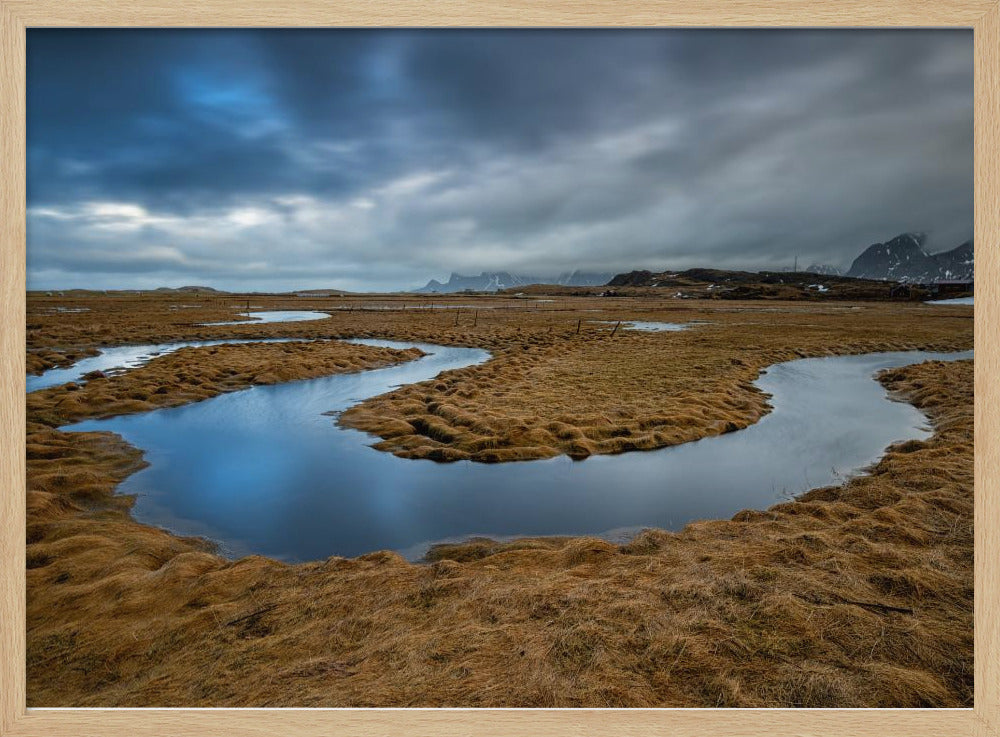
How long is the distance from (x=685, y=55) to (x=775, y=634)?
491 centimetres

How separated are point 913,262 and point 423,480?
765cm

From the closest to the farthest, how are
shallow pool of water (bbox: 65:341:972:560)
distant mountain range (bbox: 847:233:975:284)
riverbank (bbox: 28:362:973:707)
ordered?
riverbank (bbox: 28:362:973:707), distant mountain range (bbox: 847:233:975:284), shallow pool of water (bbox: 65:341:972:560)

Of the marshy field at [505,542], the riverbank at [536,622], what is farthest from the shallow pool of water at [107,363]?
the riverbank at [536,622]

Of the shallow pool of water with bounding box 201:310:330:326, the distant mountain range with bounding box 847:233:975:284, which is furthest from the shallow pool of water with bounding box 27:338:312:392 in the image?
the distant mountain range with bounding box 847:233:975:284

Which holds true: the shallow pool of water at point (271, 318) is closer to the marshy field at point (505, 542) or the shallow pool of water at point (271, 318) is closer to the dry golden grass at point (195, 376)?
the dry golden grass at point (195, 376)

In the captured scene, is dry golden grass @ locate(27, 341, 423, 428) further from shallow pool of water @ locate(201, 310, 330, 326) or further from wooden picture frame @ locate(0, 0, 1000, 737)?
shallow pool of water @ locate(201, 310, 330, 326)

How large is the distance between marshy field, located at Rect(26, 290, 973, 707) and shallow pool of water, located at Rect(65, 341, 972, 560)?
0.05 meters

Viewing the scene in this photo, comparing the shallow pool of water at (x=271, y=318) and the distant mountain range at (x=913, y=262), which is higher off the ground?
the shallow pool of water at (x=271, y=318)

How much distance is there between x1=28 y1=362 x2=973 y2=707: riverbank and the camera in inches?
104

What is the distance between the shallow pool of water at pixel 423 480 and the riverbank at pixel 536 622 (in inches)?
37.4

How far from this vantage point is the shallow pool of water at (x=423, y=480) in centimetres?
557

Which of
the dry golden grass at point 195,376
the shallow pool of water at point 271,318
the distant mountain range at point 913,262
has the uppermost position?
the shallow pool of water at point 271,318

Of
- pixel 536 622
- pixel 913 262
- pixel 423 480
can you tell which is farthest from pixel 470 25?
pixel 913 262

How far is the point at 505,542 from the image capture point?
5238mm
